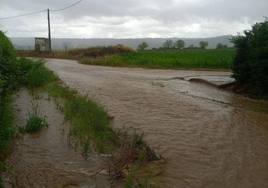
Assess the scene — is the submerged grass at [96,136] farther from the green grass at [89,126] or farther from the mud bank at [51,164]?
the mud bank at [51,164]

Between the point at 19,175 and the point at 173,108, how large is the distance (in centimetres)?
701

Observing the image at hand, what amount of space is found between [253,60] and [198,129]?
635 centimetres

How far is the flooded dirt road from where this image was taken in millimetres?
6227

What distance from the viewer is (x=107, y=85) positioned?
16672mm

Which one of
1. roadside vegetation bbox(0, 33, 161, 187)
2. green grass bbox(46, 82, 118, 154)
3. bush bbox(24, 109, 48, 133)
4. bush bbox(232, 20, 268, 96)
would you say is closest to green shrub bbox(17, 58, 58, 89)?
roadside vegetation bbox(0, 33, 161, 187)

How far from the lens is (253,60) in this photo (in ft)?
A: 47.1

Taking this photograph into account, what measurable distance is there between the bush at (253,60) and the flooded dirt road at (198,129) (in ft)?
2.60

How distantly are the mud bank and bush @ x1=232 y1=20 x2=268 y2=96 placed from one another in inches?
339

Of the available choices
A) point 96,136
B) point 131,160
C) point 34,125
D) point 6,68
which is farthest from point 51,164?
point 6,68

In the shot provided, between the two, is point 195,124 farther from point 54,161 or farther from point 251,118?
point 54,161

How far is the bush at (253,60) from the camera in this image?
13.9m

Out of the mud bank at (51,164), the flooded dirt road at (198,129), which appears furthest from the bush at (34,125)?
the flooded dirt road at (198,129)

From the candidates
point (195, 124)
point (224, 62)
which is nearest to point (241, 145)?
point (195, 124)

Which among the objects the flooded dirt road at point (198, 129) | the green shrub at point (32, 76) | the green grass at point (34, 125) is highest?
the green shrub at point (32, 76)
